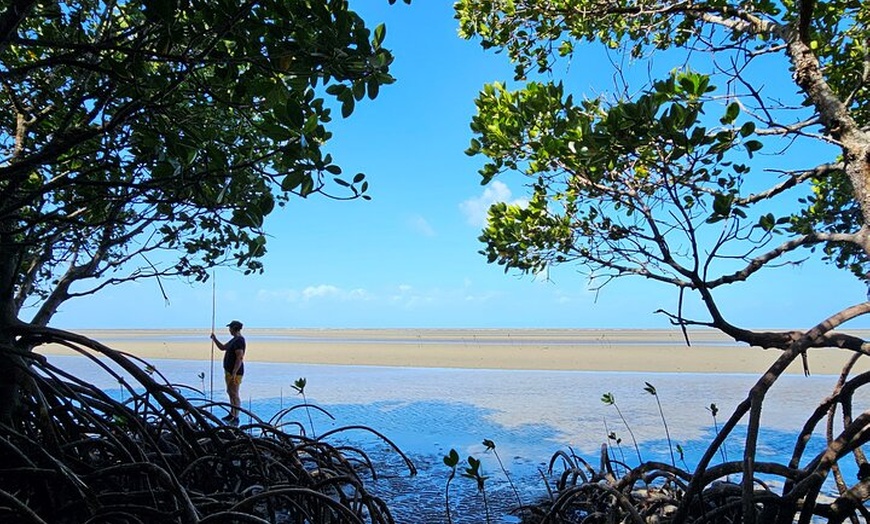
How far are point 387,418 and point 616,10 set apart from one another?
18.4 ft

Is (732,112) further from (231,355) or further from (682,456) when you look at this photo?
(231,355)

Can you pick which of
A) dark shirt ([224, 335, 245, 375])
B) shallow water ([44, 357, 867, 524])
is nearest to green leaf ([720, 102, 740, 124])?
shallow water ([44, 357, 867, 524])

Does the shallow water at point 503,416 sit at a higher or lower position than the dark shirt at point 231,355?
lower

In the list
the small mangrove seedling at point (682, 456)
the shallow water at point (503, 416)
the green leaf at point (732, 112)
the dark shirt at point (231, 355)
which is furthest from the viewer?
the dark shirt at point (231, 355)

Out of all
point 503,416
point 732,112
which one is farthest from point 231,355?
point 732,112

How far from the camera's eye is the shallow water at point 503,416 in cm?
418

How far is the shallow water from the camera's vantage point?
13.7ft

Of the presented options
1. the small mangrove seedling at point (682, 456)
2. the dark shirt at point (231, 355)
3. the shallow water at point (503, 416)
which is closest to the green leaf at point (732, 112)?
the small mangrove seedling at point (682, 456)

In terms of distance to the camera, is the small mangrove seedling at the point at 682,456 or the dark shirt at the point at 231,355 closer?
the small mangrove seedling at the point at 682,456

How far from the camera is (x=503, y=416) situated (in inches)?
266

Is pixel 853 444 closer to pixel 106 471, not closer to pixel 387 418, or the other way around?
pixel 106 471

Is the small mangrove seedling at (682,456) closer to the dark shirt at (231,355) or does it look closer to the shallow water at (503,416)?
the shallow water at (503,416)

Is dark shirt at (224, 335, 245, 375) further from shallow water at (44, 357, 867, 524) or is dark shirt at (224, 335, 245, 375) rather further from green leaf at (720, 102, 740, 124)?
green leaf at (720, 102, 740, 124)

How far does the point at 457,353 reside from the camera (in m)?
17.6
